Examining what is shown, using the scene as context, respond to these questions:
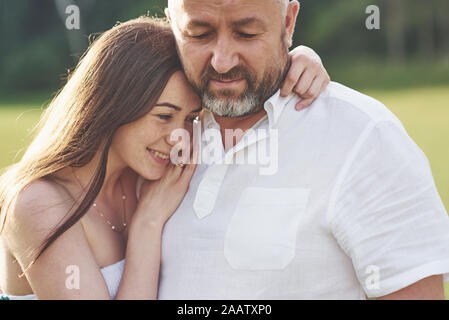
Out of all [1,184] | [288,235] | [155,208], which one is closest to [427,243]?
[288,235]

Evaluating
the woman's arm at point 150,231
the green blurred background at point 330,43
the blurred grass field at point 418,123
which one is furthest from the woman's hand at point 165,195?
the green blurred background at point 330,43

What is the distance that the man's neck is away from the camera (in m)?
2.62

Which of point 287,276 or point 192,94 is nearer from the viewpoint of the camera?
point 287,276

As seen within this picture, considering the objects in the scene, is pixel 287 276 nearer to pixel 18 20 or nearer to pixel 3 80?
pixel 3 80

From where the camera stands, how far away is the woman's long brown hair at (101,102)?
2590 millimetres

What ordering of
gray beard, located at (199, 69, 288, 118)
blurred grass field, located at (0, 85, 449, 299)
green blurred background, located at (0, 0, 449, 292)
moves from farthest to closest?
green blurred background, located at (0, 0, 449, 292), blurred grass field, located at (0, 85, 449, 299), gray beard, located at (199, 69, 288, 118)

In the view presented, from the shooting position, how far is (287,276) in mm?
2277

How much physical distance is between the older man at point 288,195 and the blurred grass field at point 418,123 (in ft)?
9.10

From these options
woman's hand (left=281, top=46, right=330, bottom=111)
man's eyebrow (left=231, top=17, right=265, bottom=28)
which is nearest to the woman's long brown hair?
man's eyebrow (left=231, top=17, right=265, bottom=28)

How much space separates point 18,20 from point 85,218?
111ft

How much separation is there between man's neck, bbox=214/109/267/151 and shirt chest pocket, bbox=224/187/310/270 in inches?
13.5

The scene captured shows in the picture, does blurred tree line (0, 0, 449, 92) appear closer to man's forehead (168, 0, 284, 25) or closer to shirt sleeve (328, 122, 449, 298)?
man's forehead (168, 0, 284, 25)

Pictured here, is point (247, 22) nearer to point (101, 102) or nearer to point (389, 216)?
point (101, 102)

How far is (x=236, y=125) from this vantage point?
2.68 metres
